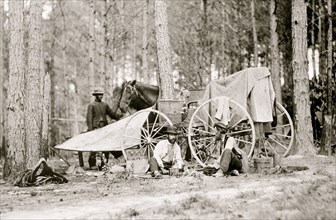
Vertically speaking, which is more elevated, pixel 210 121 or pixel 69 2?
pixel 69 2

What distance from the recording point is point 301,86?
41.5 ft

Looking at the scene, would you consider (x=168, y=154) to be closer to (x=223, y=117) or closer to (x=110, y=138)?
(x=223, y=117)

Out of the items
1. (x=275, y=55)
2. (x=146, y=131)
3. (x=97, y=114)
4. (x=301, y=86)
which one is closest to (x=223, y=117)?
(x=146, y=131)

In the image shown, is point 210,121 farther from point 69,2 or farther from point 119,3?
point 69,2

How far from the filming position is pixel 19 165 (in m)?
10.6

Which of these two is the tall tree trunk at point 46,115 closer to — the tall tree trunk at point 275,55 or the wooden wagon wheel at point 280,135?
the wooden wagon wheel at point 280,135

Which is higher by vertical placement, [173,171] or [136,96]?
[136,96]

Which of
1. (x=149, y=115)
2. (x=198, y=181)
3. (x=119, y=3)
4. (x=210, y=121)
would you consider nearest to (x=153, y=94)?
(x=149, y=115)

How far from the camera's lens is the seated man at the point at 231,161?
9.20 meters

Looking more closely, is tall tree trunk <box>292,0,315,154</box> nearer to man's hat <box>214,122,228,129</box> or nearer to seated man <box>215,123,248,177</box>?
man's hat <box>214,122,228,129</box>

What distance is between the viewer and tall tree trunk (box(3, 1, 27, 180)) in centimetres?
1057

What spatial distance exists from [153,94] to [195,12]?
15184mm

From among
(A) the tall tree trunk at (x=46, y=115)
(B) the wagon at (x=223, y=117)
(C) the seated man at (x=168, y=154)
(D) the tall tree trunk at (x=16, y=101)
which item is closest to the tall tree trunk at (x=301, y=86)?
(B) the wagon at (x=223, y=117)

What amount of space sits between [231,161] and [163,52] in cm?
493
